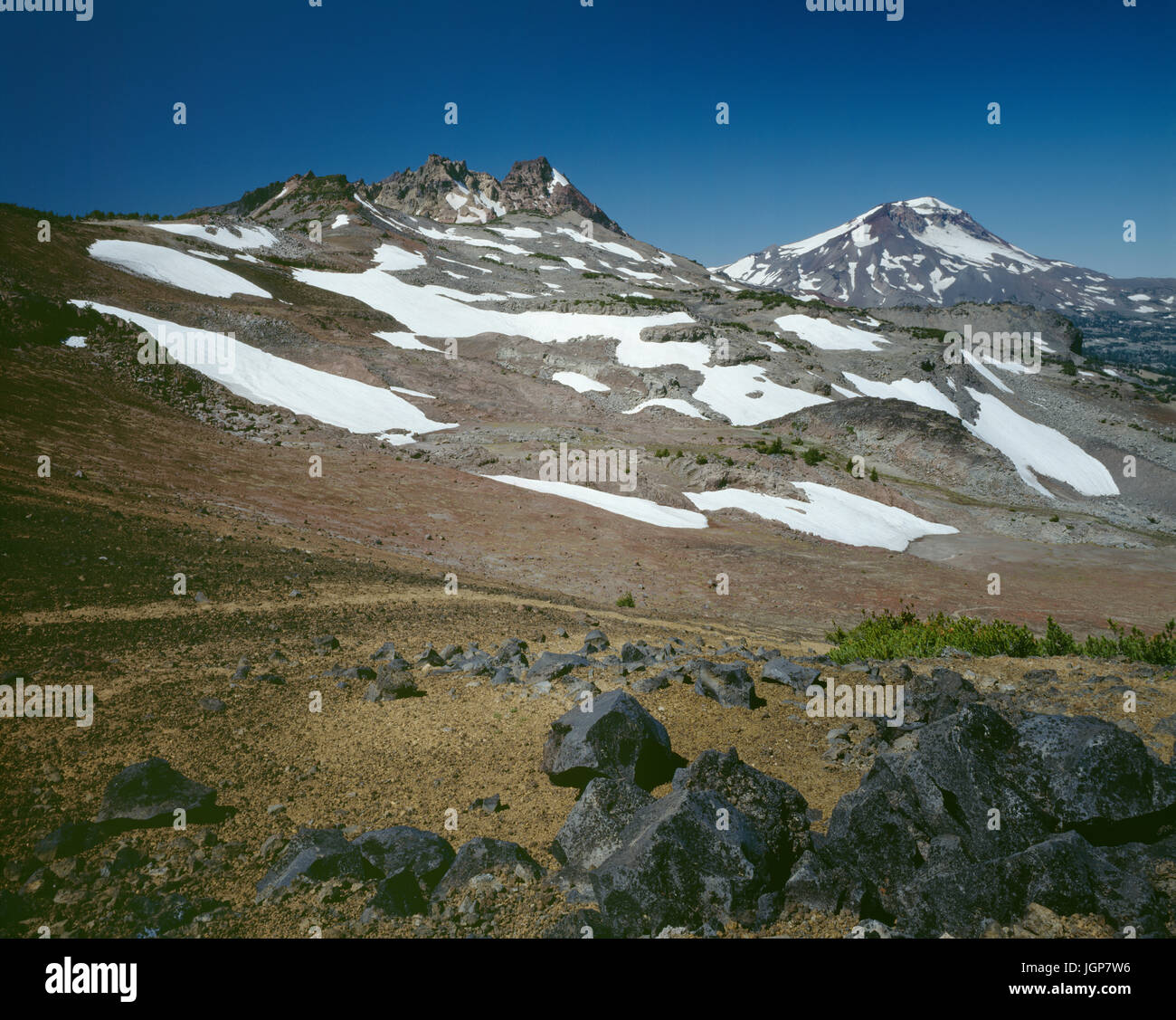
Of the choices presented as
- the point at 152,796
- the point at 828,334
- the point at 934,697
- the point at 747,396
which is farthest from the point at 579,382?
the point at 152,796

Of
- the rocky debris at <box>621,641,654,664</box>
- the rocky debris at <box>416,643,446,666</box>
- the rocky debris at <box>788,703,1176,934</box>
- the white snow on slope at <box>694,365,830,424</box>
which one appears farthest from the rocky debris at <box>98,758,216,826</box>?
the white snow on slope at <box>694,365,830,424</box>

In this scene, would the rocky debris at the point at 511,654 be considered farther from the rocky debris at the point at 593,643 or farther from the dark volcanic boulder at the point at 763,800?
the dark volcanic boulder at the point at 763,800

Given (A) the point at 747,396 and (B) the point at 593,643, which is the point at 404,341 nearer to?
(A) the point at 747,396

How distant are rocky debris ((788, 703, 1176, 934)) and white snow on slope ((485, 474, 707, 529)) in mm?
21064

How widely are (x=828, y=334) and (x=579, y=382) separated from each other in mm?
38144

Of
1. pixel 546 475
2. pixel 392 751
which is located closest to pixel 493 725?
pixel 392 751

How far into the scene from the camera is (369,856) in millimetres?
4613

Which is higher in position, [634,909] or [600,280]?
[600,280]

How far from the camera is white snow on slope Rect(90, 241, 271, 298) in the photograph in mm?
40312

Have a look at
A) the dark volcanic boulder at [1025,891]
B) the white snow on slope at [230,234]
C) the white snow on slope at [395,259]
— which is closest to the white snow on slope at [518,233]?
the white snow on slope at [395,259]
